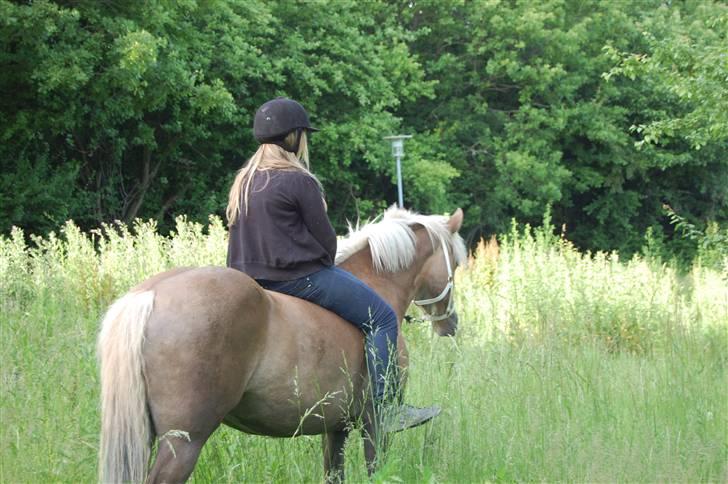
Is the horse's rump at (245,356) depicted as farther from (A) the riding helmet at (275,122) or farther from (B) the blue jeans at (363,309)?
(A) the riding helmet at (275,122)

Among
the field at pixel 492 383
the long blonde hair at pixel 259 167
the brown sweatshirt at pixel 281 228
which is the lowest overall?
the field at pixel 492 383

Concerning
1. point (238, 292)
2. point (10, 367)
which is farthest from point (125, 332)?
point (10, 367)

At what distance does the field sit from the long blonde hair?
4.44ft

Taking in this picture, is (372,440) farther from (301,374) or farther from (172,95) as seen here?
(172,95)

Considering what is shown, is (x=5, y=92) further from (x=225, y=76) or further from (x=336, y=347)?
(x=336, y=347)

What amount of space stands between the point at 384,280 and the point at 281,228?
3.66 ft

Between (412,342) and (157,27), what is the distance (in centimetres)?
1132

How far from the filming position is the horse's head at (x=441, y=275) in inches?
227

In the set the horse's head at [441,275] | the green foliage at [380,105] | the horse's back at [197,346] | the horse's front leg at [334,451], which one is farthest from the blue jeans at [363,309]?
the green foliage at [380,105]

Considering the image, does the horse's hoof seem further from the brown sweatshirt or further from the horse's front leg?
the brown sweatshirt

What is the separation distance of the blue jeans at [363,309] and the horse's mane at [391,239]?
1.82 ft

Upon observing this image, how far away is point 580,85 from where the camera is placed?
3241 centimetres

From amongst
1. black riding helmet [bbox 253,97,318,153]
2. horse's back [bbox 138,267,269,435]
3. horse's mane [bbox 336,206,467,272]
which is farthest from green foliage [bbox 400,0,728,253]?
horse's back [bbox 138,267,269,435]

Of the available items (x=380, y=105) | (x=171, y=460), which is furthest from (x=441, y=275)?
(x=380, y=105)
